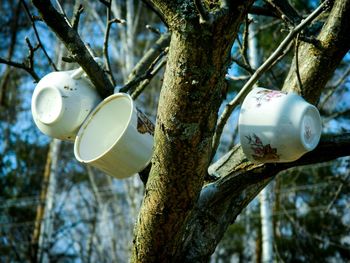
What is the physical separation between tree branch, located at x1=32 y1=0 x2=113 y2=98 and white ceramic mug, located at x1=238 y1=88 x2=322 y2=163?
1.51 feet

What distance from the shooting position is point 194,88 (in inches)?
44.2

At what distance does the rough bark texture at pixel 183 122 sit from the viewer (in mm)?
1088

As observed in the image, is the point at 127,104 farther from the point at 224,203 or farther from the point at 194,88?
the point at 194,88

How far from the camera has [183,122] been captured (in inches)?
45.7

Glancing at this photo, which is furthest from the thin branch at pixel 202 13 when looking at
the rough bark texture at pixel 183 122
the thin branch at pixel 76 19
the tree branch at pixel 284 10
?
the tree branch at pixel 284 10

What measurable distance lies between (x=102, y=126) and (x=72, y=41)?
0.27 meters

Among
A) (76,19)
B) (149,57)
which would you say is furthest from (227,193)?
(149,57)

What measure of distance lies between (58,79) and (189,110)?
1.99 feet

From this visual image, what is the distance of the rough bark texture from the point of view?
1.09 metres

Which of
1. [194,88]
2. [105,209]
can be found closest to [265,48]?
[105,209]

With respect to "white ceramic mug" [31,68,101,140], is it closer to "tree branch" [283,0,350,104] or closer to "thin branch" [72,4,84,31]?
"thin branch" [72,4,84,31]

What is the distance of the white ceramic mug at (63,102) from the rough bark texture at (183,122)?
40 cm

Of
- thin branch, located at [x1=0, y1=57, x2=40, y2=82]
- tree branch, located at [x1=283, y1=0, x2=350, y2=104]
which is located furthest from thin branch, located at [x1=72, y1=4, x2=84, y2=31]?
tree branch, located at [x1=283, y1=0, x2=350, y2=104]

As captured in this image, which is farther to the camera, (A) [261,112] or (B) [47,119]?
(B) [47,119]
